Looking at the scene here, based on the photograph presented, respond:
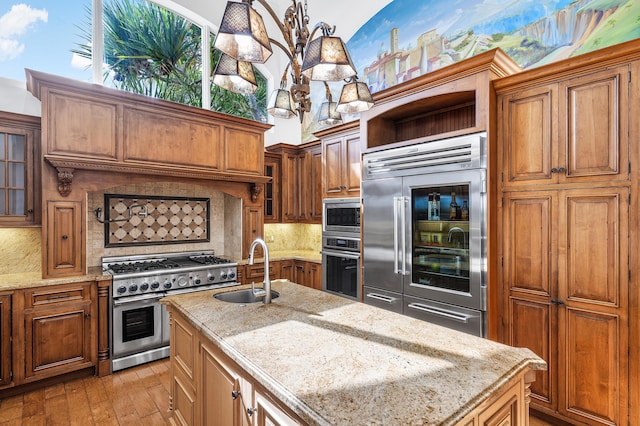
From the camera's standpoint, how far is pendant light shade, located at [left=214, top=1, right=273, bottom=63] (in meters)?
1.37

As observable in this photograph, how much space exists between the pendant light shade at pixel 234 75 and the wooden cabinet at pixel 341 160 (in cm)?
226

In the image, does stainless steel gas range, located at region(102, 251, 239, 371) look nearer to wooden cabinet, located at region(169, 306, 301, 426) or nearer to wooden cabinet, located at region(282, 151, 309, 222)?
wooden cabinet, located at region(169, 306, 301, 426)

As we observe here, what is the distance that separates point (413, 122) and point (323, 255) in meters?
1.96

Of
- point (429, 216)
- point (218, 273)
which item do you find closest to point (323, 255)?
point (218, 273)

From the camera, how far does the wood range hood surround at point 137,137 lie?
9.94ft

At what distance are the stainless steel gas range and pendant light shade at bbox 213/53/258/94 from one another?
7.85 feet

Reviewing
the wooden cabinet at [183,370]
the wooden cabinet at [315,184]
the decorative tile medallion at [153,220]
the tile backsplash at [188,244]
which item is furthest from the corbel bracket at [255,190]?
the wooden cabinet at [183,370]

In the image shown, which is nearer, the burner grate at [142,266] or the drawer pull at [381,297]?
the drawer pull at [381,297]

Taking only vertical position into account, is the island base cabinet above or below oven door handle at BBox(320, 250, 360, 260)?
below

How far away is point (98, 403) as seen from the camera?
274cm

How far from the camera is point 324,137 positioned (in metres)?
4.43

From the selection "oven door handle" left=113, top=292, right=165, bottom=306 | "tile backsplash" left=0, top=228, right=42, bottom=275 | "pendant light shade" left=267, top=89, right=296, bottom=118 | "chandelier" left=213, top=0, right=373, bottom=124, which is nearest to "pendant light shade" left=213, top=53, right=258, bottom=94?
"chandelier" left=213, top=0, right=373, bottom=124

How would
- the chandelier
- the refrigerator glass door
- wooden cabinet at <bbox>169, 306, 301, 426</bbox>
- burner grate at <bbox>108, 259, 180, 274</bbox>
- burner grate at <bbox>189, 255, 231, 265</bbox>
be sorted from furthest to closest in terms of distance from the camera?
burner grate at <bbox>189, 255, 231, 265</bbox>, burner grate at <bbox>108, 259, 180, 274</bbox>, the refrigerator glass door, the chandelier, wooden cabinet at <bbox>169, 306, 301, 426</bbox>

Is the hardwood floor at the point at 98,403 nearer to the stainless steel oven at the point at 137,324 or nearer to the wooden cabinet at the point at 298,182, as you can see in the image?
the stainless steel oven at the point at 137,324
